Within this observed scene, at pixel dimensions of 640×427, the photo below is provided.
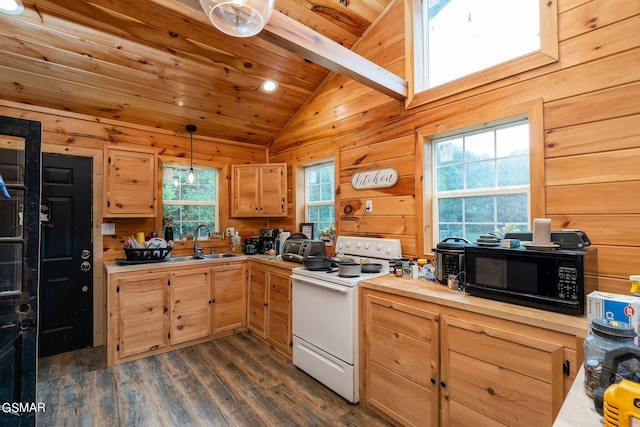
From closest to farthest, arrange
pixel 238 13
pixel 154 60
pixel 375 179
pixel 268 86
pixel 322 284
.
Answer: pixel 238 13 < pixel 322 284 < pixel 154 60 < pixel 375 179 < pixel 268 86

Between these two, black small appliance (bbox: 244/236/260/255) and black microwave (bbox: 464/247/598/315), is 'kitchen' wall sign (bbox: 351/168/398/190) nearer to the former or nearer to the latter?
black microwave (bbox: 464/247/598/315)

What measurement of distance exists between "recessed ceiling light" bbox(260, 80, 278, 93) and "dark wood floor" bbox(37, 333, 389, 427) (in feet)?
9.40

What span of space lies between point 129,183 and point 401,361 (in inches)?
122

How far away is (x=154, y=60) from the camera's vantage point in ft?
9.09

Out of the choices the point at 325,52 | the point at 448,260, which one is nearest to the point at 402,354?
the point at 448,260

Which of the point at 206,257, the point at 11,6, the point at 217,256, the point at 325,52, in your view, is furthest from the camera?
the point at 217,256

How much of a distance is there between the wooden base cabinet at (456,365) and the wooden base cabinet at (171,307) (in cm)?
187

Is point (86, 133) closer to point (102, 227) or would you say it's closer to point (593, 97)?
point (102, 227)

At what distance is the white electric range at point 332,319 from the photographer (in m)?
2.21

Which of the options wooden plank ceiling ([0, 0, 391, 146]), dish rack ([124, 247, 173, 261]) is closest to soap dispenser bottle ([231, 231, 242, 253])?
dish rack ([124, 247, 173, 261])

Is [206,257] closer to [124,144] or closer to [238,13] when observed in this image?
[124,144]

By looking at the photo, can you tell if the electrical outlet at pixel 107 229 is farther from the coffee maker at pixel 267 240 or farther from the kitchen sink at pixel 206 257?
the coffee maker at pixel 267 240

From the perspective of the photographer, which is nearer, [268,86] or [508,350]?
[508,350]

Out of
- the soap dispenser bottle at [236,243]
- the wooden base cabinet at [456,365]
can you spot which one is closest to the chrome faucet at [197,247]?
the soap dispenser bottle at [236,243]
